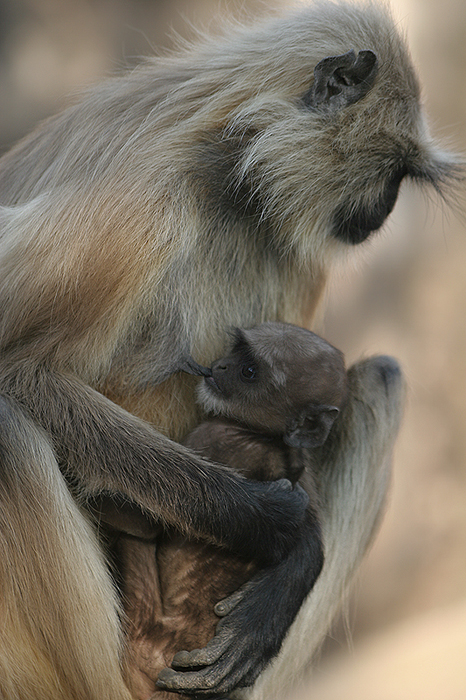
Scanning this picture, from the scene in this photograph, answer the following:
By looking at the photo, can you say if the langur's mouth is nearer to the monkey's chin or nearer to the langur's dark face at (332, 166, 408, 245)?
the monkey's chin

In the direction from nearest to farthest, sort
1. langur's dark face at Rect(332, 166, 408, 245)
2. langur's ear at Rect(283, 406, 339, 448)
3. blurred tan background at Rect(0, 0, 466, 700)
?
langur's ear at Rect(283, 406, 339, 448), langur's dark face at Rect(332, 166, 408, 245), blurred tan background at Rect(0, 0, 466, 700)

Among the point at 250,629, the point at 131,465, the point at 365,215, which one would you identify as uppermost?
the point at 365,215

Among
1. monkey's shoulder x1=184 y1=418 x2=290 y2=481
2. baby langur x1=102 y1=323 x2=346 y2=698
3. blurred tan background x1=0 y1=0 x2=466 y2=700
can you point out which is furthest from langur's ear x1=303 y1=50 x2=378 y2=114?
blurred tan background x1=0 y1=0 x2=466 y2=700

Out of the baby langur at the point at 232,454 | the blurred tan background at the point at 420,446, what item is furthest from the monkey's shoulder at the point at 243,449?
the blurred tan background at the point at 420,446

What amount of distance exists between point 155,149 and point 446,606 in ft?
11.0

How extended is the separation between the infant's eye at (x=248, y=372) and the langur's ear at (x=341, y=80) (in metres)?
0.72

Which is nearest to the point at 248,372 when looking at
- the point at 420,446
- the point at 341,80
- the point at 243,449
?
the point at 243,449

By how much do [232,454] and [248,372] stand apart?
0.22m

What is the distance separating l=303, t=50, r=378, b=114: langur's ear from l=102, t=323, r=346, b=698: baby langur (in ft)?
2.04

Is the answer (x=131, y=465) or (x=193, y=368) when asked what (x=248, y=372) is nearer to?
(x=193, y=368)

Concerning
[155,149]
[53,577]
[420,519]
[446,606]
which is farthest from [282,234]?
[446,606]

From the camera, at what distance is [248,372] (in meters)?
1.82

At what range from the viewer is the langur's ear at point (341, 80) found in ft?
6.18

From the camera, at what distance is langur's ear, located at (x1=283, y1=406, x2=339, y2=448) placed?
1.79 m
